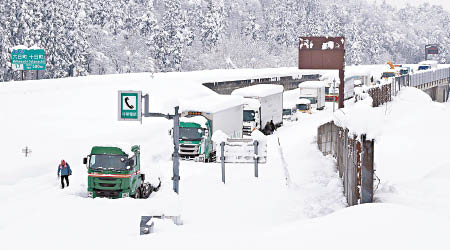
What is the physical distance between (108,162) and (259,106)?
24.6 m

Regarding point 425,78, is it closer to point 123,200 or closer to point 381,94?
point 381,94

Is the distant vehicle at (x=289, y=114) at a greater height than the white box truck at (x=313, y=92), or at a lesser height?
lesser

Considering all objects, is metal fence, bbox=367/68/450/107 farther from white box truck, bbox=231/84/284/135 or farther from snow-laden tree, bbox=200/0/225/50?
snow-laden tree, bbox=200/0/225/50

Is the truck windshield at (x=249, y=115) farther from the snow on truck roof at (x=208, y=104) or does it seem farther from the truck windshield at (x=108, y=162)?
the truck windshield at (x=108, y=162)

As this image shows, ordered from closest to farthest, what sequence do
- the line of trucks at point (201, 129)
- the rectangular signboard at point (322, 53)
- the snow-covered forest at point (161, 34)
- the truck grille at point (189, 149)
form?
the line of trucks at point (201, 129) < the truck grille at point (189, 149) < the rectangular signboard at point (322, 53) < the snow-covered forest at point (161, 34)

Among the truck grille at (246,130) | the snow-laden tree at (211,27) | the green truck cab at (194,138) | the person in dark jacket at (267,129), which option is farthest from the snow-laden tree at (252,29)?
the green truck cab at (194,138)

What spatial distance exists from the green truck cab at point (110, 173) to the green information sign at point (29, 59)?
32618mm

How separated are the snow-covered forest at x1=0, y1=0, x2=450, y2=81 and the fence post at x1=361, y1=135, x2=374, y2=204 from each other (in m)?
70.4

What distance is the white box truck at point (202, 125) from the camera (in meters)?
32.8

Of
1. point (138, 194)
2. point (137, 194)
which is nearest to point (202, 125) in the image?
point (138, 194)

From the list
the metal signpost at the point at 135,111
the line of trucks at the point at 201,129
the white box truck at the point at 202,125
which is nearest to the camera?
the metal signpost at the point at 135,111

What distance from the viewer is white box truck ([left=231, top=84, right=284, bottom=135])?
149ft

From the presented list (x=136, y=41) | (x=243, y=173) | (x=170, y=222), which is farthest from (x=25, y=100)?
(x=136, y=41)

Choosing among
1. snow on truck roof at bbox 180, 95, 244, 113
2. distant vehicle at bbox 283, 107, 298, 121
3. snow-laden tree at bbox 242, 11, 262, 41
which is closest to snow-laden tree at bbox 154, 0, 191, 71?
snow-laden tree at bbox 242, 11, 262, 41
